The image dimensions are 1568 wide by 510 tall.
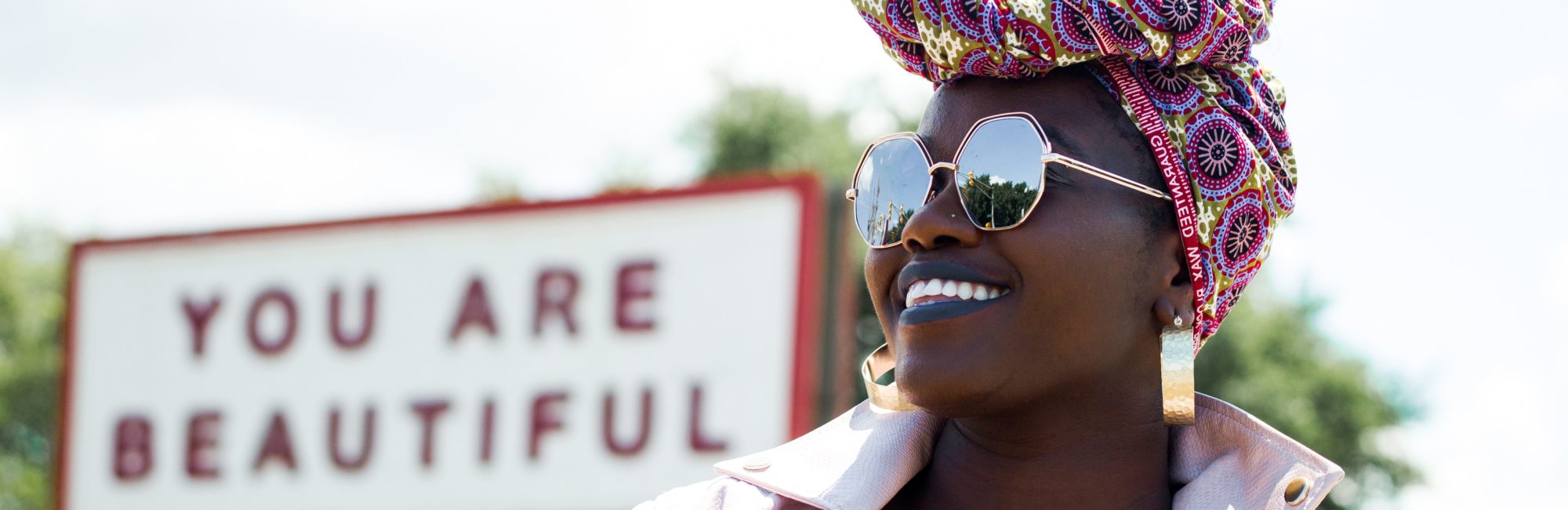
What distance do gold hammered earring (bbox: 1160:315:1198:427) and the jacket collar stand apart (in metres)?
0.10

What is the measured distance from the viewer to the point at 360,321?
32.4 ft

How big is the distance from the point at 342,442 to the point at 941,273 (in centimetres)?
808

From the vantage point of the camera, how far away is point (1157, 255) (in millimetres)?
2152

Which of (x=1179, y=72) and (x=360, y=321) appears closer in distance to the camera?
(x=1179, y=72)

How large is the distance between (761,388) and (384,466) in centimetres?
229

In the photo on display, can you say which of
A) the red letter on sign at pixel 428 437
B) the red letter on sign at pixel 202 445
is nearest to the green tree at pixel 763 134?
the red letter on sign at pixel 202 445

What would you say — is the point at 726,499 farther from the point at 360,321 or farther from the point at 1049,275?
the point at 360,321

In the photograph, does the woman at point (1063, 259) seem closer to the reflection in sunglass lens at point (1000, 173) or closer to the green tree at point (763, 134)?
the reflection in sunglass lens at point (1000, 173)

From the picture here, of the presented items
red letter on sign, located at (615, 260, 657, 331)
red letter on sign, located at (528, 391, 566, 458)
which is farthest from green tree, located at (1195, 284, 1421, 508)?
red letter on sign, located at (528, 391, 566, 458)

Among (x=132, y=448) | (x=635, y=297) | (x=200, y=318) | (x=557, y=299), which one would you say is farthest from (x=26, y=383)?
(x=635, y=297)

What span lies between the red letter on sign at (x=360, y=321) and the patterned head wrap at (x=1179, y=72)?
7925 millimetres

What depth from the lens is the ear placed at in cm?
216

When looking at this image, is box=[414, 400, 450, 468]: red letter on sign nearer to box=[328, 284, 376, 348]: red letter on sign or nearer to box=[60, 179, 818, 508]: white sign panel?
box=[60, 179, 818, 508]: white sign panel

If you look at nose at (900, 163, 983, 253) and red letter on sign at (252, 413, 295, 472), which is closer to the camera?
nose at (900, 163, 983, 253)
